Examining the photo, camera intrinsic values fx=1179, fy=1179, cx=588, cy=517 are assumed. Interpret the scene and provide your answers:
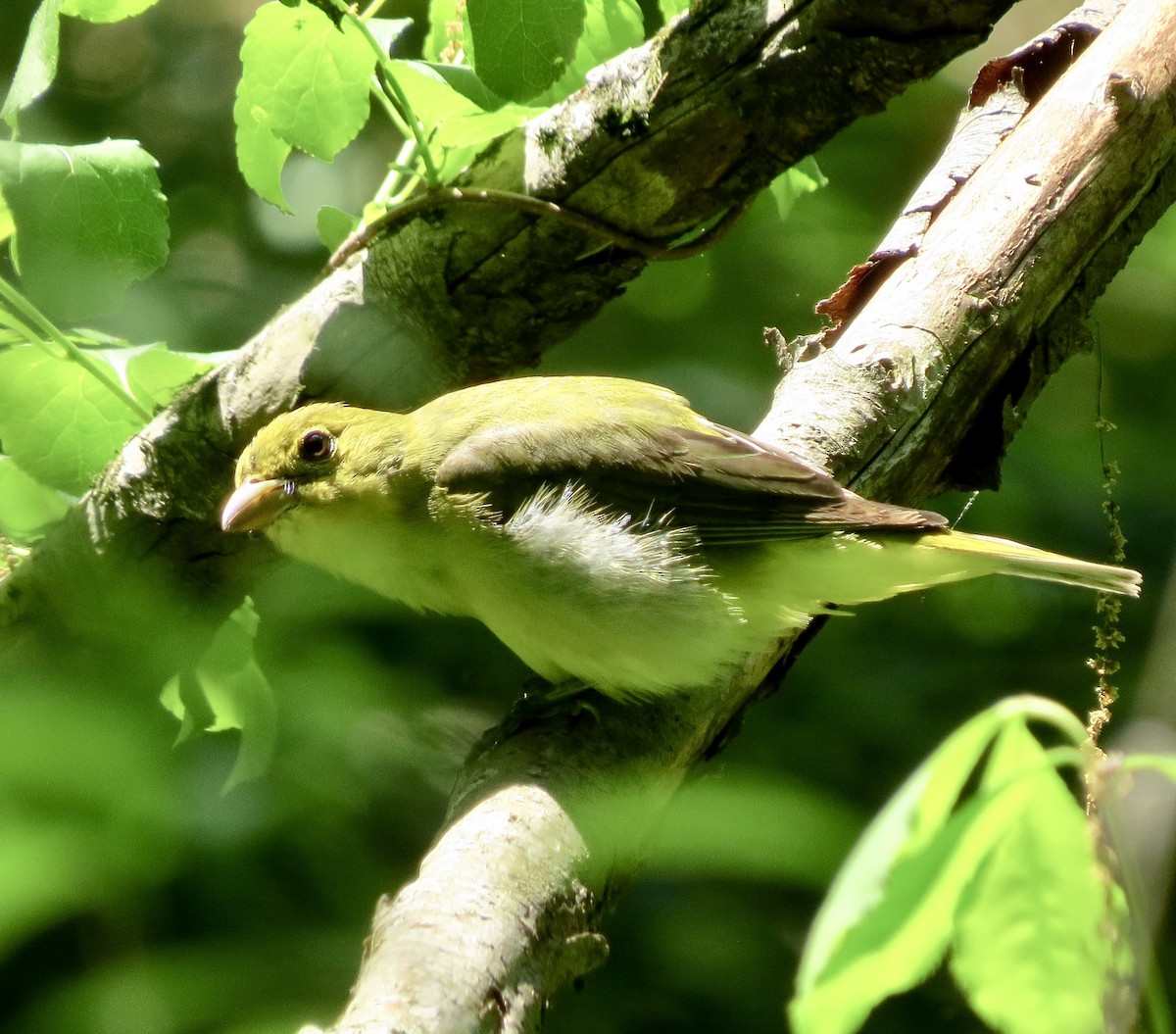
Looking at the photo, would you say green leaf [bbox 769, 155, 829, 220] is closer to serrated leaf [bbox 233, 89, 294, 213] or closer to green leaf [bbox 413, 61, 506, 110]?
green leaf [bbox 413, 61, 506, 110]

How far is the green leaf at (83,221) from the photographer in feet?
7.84

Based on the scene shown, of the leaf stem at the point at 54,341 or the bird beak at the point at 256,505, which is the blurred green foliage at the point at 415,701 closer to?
the bird beak at the point at 256,505

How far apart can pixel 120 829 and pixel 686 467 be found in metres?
1.57

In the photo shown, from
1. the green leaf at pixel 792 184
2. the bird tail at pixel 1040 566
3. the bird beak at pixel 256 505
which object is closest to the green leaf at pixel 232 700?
the bird beak at pixel 256 505

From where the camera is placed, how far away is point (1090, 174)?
2.79 m

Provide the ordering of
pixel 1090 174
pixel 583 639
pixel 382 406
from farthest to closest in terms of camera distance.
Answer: pixel 382 406
pixel 1090 174
pixel 583 639

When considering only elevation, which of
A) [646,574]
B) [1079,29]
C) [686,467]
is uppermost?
[1079,29]

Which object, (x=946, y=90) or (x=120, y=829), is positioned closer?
(x=120, y=829)

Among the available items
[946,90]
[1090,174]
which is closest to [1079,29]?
[1090,174]

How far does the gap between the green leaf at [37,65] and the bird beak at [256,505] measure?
3.07ft

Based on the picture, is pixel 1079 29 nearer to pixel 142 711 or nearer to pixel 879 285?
pixel 879 285

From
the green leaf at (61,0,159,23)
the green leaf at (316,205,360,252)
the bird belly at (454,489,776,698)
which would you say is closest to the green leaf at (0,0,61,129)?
the green leaf at (61,0,159,23)

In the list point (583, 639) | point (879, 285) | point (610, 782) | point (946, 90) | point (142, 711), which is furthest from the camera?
point (946, 90)

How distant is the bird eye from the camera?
2.91 meters
